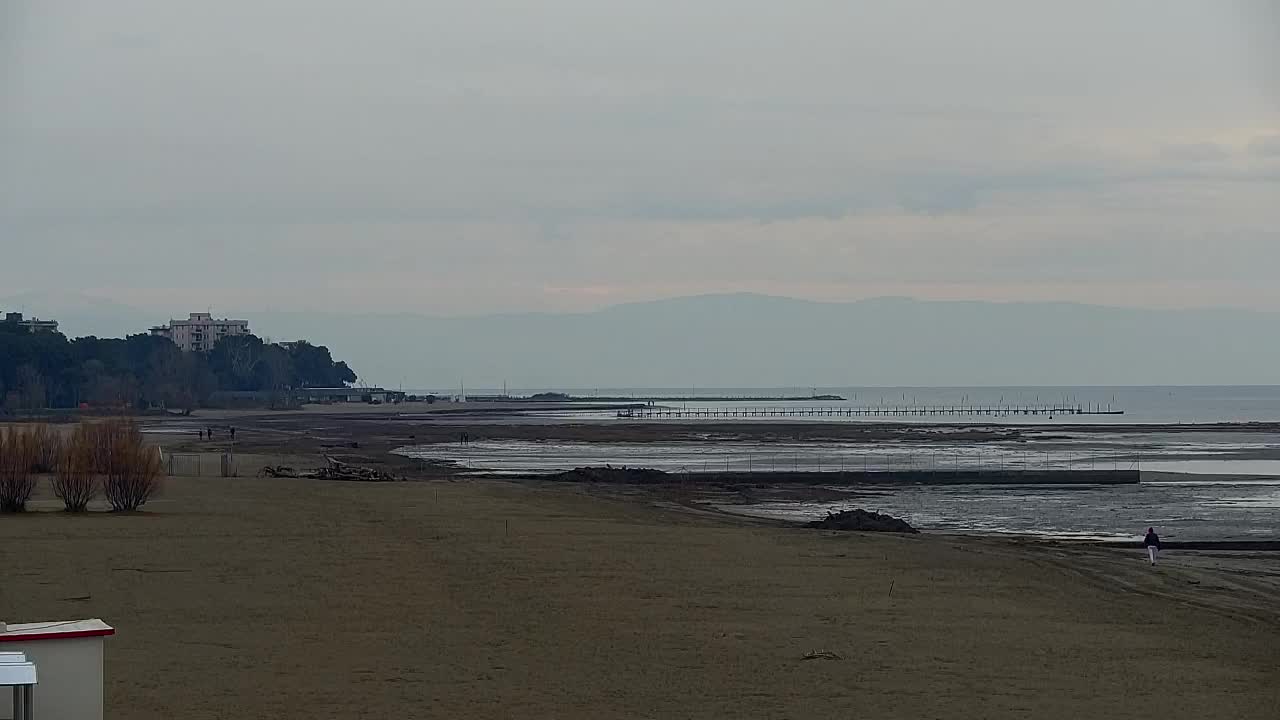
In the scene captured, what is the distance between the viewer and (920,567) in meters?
22.2

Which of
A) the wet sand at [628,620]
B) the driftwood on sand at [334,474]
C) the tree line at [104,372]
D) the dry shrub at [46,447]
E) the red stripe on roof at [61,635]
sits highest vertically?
the tree line at [104,372]

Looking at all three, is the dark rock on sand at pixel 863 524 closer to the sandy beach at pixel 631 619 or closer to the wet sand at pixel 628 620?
the sandy beach at pixel 631 619

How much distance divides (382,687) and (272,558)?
960cm

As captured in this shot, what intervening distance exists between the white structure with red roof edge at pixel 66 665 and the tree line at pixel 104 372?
324 ft

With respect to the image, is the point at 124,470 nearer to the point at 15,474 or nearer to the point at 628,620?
the point at 15,474

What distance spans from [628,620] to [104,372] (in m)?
152

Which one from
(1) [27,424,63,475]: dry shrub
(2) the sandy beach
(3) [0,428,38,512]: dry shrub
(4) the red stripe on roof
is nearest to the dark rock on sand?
(2) the sandy beach

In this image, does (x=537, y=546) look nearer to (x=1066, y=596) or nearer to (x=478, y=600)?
(x=478, y=600)

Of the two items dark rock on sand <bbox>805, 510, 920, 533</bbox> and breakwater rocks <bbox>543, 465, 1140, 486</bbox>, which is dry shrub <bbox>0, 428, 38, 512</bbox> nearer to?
dark rock on sand <bbox>805, 510, 920, 533</bbox>

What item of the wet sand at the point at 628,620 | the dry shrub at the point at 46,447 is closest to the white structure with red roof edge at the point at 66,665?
the wet sand at the point at 628,620

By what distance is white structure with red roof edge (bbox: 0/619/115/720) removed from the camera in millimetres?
7781

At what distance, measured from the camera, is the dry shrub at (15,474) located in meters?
29.0

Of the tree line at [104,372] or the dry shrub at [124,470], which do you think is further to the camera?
the tree line at [104,372]

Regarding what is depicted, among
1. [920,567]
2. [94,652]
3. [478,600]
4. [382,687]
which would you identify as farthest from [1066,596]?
[94,652]
